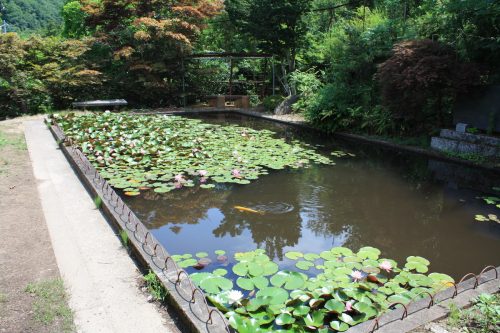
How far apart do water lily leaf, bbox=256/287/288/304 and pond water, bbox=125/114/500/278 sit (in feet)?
2.30

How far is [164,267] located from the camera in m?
2.98

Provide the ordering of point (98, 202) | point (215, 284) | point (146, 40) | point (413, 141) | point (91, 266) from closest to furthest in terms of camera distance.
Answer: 1. point (215, 284)
2. point (91, 266)
3. point (98, 202)
4. point (413, 141)
5. point (146, 40)

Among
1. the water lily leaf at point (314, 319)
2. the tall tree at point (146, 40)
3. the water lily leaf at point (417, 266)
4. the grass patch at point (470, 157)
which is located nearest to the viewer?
the water lily leaf at point (314, 319)

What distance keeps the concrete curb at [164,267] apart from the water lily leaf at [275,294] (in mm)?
440

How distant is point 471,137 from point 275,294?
6.17m

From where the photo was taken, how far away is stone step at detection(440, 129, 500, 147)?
7.02m

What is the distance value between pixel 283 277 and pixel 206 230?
156 centimetres

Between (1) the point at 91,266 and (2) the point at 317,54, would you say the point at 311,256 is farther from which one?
(2) the point at 317,54

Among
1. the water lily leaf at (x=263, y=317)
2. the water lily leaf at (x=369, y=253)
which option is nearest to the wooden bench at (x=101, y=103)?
the water lily leaf at (x=369, y=253)

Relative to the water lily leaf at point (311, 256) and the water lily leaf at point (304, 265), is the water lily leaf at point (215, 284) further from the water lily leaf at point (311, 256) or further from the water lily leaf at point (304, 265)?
the water lily leaf at point (311, 256)

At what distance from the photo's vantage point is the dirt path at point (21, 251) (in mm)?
2420

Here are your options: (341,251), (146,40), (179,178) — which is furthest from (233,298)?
(146,40)

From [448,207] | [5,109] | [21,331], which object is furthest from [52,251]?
[5,109]

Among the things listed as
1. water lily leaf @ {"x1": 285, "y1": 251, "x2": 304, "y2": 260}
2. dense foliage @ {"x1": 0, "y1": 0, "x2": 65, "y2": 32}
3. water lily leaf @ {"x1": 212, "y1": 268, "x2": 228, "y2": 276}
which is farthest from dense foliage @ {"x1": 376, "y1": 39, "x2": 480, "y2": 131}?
dense foliage @ {"x1": 0, "y1": 0, "x2": 65, "y2": 32}
